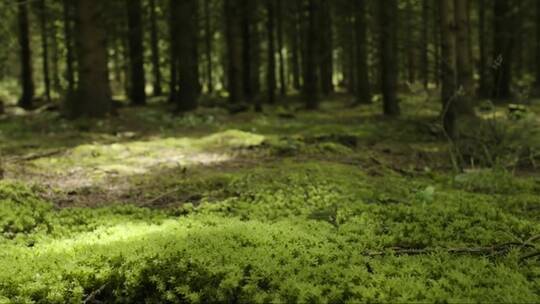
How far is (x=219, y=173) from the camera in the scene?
9539 mm

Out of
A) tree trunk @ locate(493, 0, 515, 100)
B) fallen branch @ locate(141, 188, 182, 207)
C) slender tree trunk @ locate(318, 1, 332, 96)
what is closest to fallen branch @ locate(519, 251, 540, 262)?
fallen branch @ locate(141, 188, 182, 207)

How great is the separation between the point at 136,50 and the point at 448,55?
16.6m

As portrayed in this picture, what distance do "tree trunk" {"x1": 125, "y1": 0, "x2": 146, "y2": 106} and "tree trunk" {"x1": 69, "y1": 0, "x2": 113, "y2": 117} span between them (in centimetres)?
673

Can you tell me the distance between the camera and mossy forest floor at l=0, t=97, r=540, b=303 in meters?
4.61

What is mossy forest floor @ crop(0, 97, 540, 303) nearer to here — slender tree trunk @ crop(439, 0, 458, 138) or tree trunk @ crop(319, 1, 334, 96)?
slender tree trunk @ crop(439, 0, 458, 138)

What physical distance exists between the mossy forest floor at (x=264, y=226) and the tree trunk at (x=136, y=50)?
1287 cm

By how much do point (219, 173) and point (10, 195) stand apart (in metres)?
3.31

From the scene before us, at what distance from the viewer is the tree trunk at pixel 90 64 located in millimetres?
17267

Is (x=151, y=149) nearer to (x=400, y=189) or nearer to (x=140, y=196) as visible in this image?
(x=140, y=196)

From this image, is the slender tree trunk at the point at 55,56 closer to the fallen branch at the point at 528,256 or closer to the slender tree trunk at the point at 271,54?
the slender tree trunk at the point at 271,54

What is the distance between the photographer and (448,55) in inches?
505

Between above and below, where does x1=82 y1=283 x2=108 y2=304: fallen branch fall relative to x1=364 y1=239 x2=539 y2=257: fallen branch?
below

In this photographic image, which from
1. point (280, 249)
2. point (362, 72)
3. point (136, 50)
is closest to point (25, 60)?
point (136, 50)

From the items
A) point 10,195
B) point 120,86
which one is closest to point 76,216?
point 10,195
